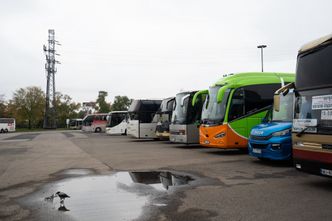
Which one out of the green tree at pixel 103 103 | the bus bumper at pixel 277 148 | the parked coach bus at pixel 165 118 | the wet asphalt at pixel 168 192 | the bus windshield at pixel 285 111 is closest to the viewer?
the wet asphalt at pixel 168 192

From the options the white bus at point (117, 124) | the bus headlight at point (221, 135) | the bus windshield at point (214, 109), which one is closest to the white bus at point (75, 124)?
the white bus at point (117, 124)

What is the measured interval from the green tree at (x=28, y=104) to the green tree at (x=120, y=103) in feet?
84.6

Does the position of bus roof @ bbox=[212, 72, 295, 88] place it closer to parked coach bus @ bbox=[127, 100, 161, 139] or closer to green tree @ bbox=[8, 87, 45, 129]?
parked coach bus @ bbox=[127, 100, 161, 139]

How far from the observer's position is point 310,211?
6496 millimetres

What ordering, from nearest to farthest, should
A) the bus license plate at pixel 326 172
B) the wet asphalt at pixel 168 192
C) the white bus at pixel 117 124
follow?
the wet asphalt at pixel 168 192 < the bus license plate at pixel 326 172 < the white bus at pixel 117 124

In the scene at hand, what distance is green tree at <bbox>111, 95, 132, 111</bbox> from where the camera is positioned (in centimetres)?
10959

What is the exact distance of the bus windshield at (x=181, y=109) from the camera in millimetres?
20492

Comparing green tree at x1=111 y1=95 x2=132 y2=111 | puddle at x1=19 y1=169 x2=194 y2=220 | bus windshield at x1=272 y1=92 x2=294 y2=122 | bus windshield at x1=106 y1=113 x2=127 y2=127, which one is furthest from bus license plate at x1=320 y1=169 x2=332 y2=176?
green tree at x1=111 y1=95 x2=132 y2=111

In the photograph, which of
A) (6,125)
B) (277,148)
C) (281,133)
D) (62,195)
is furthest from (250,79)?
(6,125)

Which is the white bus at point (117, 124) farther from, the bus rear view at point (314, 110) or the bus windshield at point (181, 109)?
the bus rear view at point (314, 110)

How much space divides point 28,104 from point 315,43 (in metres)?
85.4

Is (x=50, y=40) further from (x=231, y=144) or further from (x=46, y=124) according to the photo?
(x=231, y=144)

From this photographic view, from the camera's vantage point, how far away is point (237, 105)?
52.1 ft

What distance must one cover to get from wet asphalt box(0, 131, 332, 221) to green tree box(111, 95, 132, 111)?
96.7 m
